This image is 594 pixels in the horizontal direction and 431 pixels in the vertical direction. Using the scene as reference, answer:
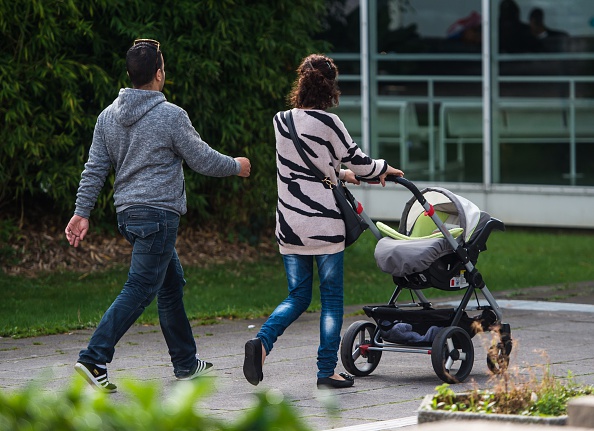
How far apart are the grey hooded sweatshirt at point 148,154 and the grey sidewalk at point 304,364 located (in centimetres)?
102

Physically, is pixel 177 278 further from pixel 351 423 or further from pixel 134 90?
pixel 351 423

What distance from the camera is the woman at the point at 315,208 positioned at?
6.74 m

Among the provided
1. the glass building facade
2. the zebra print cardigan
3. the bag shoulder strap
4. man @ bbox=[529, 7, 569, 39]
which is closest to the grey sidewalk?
the zebra print cardigan

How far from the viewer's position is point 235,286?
1178cm

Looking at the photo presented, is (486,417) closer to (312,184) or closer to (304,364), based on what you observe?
(312,184)

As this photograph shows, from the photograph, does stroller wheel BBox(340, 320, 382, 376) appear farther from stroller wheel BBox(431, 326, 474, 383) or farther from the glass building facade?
the glass building facade

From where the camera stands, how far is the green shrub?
2.75 m

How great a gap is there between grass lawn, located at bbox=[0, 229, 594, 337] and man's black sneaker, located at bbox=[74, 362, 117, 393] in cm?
241

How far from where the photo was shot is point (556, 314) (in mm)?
9969

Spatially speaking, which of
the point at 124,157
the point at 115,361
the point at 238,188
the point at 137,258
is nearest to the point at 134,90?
the point at 124,157

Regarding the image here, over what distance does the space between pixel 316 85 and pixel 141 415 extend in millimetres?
4222

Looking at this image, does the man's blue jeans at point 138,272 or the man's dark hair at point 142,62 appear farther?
the man's dark hair at point 142,62

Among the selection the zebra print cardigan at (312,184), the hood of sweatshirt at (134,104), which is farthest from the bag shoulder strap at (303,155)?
the hood of sweatshirt at (134,104)

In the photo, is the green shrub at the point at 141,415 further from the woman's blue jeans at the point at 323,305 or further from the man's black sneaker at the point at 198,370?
the man's black sneaker at the point at 198,370
